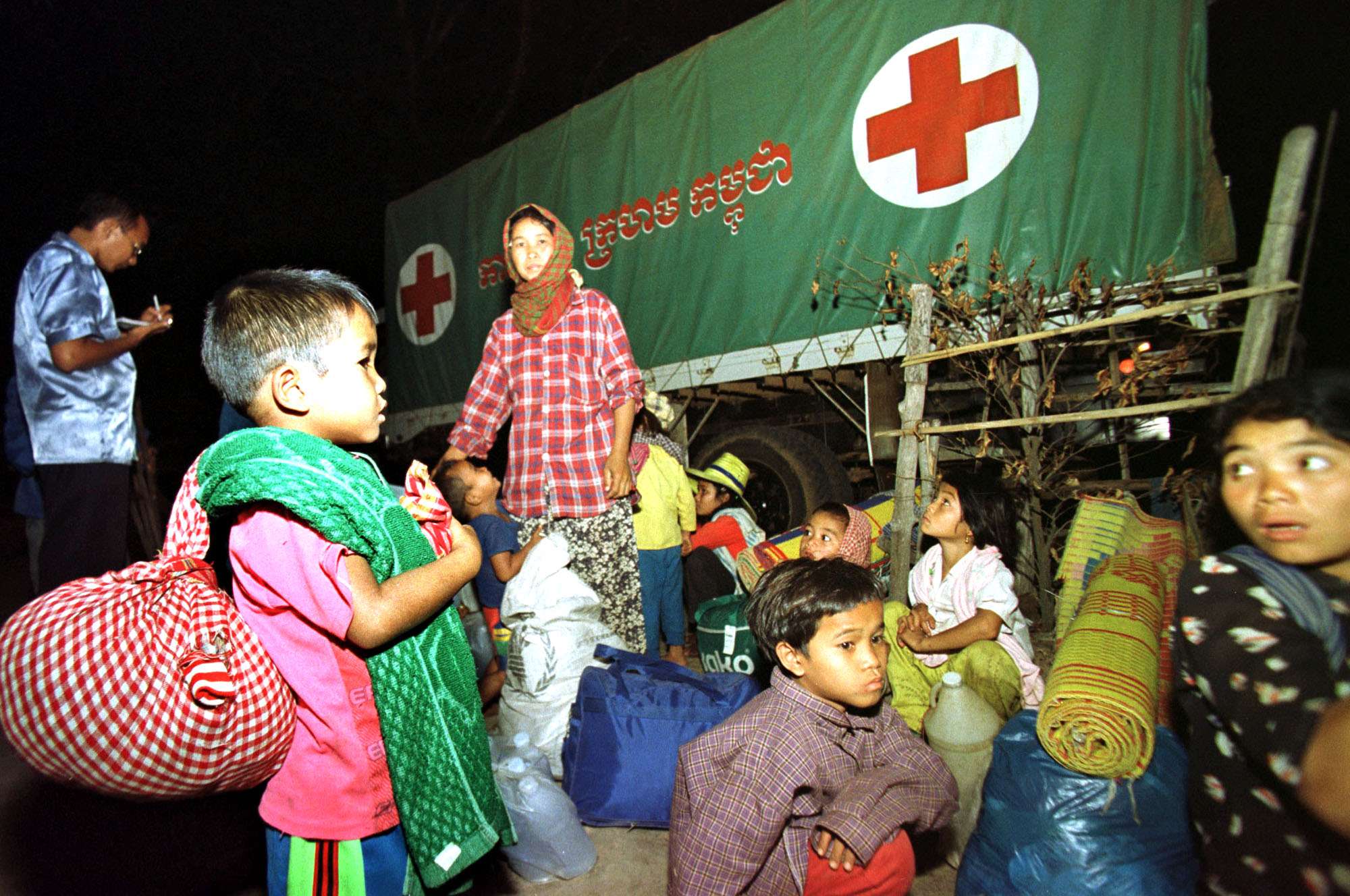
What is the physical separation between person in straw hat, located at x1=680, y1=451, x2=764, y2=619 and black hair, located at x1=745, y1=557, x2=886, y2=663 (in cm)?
168

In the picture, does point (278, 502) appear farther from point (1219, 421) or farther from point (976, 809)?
point (976, 809)

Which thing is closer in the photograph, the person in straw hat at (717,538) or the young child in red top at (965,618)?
the young child in red top at (965,618)

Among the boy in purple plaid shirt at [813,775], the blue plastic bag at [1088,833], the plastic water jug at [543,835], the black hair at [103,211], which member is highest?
the black hair at [103,211]

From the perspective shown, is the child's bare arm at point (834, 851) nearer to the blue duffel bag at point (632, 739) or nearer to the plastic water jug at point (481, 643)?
the blue duffel bag at point (632, 739)

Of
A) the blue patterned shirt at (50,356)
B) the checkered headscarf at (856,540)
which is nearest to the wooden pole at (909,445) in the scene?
the checkered headscarf at (856,540)

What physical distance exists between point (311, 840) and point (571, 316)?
1.77 meters

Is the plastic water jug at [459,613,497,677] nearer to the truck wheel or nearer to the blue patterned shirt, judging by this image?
the blue patterned shirt

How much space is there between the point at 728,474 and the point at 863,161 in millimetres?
1988

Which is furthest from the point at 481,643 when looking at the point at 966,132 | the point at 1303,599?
the point at 966,132

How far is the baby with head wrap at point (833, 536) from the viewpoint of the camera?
2689 millimetres

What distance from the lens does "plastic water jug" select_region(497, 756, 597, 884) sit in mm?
1901

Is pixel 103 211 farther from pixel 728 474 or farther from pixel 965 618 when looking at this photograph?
pixel 965 618

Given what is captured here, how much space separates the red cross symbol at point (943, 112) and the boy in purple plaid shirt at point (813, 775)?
2.92 meters

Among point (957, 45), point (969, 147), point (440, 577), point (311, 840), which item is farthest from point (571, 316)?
point (957, 45)
